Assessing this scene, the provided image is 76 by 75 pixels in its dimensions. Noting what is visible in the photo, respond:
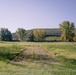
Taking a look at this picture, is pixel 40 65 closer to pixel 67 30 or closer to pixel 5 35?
pixel 67 30

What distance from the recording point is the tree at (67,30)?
130500mm

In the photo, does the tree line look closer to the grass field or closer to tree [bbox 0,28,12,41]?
tree [bbox 0,28,12,41]

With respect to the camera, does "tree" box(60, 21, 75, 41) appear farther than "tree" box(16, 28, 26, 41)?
No

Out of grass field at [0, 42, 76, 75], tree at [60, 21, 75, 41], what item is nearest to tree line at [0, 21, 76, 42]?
tree at [60, 21, 75, 41]

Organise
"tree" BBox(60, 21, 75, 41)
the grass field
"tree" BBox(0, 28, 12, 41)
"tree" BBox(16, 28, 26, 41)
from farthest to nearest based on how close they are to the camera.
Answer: "tree" BBox(16, 28, 26, 41)
"tree" BBox(0, 28, 12, 41)
"tree" BBox(60, 21, 75, 41)
the grass field

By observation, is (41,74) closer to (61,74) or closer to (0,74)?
(61,74)

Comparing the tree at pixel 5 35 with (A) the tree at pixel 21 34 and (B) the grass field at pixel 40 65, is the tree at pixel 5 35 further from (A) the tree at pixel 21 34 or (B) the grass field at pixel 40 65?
(B) the grass field at pixel 40 65

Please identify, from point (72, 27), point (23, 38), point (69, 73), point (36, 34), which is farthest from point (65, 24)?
point (69, 73)

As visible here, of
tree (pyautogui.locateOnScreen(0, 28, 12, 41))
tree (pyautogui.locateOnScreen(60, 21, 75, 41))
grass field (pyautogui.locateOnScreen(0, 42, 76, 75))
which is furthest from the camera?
tree (pyautogui.locateOnScreen(0, 28, 12, 41))

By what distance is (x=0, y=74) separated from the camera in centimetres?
1427

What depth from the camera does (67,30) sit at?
134 m

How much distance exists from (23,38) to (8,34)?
17745mm

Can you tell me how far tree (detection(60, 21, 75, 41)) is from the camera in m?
130

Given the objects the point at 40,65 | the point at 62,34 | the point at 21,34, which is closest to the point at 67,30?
the point at 62,34
